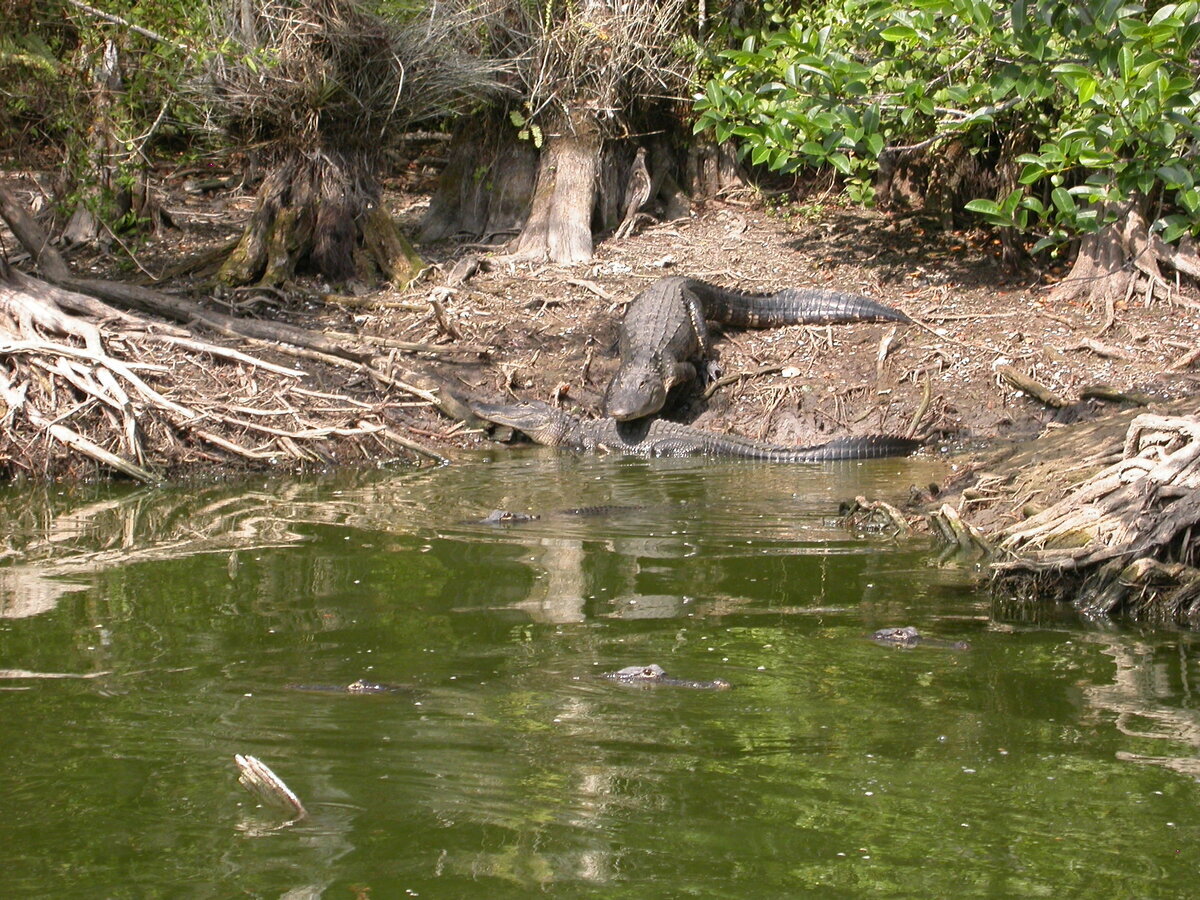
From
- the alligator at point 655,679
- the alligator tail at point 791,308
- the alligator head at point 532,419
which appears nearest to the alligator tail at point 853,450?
the alligator head at point 532,419

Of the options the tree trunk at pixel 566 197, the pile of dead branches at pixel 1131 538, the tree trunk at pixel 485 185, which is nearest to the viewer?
the pile of dead branches at pixel 1131 538

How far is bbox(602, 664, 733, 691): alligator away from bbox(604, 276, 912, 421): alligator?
524cm

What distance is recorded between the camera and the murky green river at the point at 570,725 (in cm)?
277

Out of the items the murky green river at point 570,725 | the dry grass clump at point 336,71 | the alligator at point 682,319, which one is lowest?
the murky green river at point 570,725

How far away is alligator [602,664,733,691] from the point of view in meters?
3.89

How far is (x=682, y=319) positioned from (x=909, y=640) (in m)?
5.96

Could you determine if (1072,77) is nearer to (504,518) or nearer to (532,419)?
(504,518)

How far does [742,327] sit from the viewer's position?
10.9m

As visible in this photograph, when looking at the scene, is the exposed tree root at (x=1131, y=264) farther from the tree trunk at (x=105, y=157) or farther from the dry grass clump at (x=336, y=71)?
the tree trunk at (x=105, y=157)

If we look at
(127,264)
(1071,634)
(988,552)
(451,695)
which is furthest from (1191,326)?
(127,264)

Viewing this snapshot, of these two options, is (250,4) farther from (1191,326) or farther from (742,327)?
(1191,326)

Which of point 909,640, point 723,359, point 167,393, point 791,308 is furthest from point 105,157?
point 909,640

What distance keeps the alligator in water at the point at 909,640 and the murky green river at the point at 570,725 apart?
0.08 metres

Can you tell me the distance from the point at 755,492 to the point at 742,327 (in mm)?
3774
